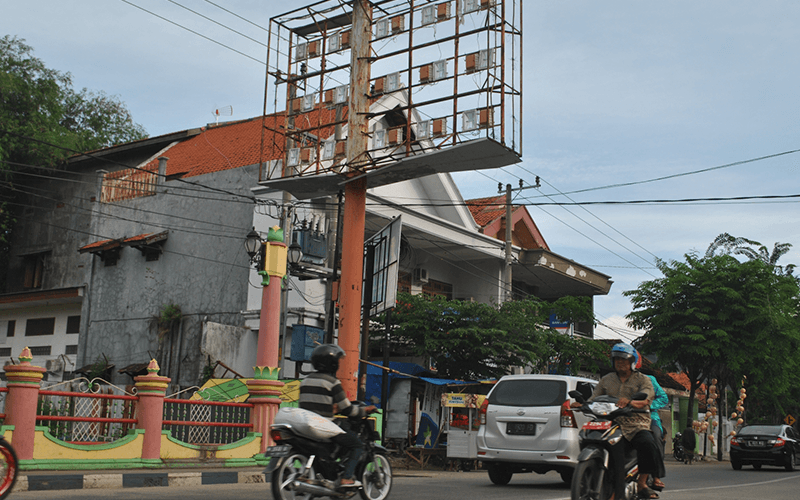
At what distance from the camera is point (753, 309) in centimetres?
2541

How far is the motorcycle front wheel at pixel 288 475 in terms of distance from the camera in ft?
21.0

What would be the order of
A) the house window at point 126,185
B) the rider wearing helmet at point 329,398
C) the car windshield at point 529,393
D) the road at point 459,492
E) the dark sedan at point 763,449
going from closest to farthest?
1. the rider wearing helmet at point 329,398
2. the road at point 459,492
3. the car windshield at point 529,393
4. the dark sedan at point 763,449
5. the house window at point 126,185

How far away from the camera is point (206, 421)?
42.4 feet

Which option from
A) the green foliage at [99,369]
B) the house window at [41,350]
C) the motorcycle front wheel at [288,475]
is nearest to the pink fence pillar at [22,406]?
the motorcycle front wheel at [288,475]

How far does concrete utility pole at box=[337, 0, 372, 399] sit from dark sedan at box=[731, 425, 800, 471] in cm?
1199

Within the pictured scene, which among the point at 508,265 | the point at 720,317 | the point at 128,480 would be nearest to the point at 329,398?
the point at 128,480

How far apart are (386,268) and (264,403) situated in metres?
4.73

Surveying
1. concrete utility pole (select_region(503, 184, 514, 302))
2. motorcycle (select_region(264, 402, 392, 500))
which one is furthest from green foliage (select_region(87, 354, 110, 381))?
motorcycle (select_region(264, 402, 392, 500))

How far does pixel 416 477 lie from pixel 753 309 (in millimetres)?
16267

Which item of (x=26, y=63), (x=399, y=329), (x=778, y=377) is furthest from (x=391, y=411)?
(x=26, y=63)

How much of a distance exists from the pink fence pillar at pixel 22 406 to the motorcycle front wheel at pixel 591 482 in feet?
25.1

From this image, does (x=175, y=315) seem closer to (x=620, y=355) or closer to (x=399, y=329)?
(x=399, y=329)

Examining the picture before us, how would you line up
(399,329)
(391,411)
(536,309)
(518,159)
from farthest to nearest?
(536,309), (399,329), (391,411), (518,159)

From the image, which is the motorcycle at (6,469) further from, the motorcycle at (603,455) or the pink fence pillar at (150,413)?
the pink fence pillar at (150,413)
